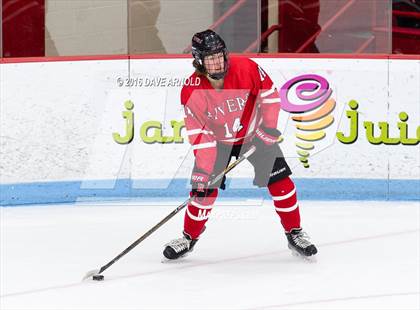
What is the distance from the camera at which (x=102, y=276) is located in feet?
11.1

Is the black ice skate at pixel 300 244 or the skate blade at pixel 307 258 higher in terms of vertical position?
the black ice skate at pixel 300 244

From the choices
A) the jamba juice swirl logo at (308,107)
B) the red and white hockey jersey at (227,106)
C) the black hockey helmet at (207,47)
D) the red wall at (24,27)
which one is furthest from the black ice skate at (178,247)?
the red wall at (24,27)

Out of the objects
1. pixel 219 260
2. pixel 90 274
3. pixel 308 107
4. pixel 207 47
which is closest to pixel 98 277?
pixel 90 274

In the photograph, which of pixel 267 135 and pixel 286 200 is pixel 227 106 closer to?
pixel 267 135

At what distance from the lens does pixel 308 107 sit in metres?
5.39

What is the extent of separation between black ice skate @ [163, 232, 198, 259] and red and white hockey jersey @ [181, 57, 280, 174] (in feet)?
1.05

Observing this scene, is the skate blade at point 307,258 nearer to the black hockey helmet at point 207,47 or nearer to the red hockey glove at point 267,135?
the red hockey glove at point 267,135

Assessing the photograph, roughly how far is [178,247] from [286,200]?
1.50 feet

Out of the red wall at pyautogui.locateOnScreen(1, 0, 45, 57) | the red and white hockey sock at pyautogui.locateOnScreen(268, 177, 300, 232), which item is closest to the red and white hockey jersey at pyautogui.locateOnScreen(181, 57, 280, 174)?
the red and white hockey sock at pyautogui.locateOnScreen(268, 177, 300, 232)

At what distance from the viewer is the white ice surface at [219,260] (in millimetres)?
3059

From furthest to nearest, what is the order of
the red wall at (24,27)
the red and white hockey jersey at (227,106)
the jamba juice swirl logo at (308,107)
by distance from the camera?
the red wall at (24,27)
the jamba juice swirl logo at (308,107)
the red and white hockey jersey at (227,106)

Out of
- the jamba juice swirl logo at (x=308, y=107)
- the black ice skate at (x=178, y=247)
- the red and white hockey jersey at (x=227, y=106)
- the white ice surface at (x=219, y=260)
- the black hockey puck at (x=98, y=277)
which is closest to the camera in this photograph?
the white ice surface at (x=219, y=260)

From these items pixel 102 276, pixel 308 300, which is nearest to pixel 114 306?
pixel 102 276

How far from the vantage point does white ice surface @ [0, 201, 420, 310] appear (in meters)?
3.06
